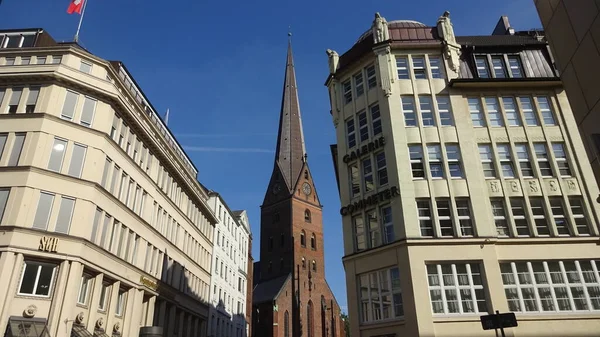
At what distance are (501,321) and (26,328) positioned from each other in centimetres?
2011

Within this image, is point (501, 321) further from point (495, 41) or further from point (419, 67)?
point (495, 41)

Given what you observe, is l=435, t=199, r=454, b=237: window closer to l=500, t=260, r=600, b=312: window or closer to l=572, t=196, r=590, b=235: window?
l=500, t=260, r=600, b=312: window

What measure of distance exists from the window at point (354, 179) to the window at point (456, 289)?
6343 millimetres

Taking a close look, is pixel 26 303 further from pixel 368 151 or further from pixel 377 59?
pixel 377 59

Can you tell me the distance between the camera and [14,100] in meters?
25.8

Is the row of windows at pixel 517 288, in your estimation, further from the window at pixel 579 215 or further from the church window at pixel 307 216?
the church window at pixel 307 216

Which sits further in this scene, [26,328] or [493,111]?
[493,111]

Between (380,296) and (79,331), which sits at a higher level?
(380,296)

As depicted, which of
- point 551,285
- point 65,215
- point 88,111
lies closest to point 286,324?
point 65,215

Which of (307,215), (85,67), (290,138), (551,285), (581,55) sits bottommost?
(551,285)

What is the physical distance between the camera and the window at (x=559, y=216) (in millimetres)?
22078

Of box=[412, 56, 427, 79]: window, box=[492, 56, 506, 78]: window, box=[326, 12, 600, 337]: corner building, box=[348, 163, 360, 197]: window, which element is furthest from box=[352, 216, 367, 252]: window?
box=[492, 56, 506, 78]: window

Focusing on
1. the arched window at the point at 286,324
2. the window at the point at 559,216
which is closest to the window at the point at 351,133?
the window at the point at 559,216

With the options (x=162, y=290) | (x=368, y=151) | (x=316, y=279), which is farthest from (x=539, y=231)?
(x=316, y=279)
